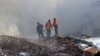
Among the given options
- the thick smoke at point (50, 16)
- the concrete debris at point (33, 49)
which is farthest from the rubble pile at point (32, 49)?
the thick smoke at point (50, 16)

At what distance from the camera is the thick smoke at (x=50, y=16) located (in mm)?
32531

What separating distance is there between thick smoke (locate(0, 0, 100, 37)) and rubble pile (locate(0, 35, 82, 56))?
37.5 feet

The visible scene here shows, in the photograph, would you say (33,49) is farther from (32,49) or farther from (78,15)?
(78,15)

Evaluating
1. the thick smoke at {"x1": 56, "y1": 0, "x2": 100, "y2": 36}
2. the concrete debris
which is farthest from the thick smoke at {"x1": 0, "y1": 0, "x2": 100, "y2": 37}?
the concrete debris

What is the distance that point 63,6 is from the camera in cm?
3488

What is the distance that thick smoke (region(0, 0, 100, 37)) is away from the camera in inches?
1281

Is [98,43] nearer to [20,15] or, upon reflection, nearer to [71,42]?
[71,42]

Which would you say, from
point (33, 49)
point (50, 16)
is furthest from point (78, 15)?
point (33, 49)

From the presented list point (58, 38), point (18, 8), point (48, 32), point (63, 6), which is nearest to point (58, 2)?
point (63, 6)

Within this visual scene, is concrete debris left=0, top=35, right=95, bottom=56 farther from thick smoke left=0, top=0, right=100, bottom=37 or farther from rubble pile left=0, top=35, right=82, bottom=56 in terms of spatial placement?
thick smoke left=0, top=0, right=100, bottom=37

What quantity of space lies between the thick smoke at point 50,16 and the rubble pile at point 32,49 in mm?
11436

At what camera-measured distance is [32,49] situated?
18062mm

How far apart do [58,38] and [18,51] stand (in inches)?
196

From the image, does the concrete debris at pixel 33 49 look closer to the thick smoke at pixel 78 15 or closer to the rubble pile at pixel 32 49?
the rubble pile at pixel 32 49
